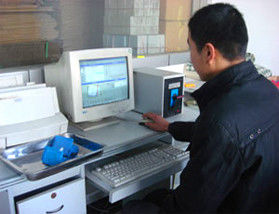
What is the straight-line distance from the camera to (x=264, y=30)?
12.4 ft

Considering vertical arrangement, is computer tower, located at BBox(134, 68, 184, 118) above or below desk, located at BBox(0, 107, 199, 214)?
above

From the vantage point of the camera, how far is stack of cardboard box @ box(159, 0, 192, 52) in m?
2.64

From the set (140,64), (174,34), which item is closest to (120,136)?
(140,64)

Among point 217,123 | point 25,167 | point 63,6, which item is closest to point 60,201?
point 25,167

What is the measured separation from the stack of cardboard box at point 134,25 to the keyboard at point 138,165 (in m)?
1.05

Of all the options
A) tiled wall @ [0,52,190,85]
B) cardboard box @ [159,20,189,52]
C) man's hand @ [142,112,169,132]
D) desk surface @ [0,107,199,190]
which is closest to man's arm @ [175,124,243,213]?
desk surface @ [0,107,199,190]

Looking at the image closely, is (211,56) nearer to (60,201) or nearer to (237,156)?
(237,156)

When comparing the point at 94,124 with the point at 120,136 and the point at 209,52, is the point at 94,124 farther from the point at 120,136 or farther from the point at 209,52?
the point at 209,52

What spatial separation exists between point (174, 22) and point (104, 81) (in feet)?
4.23

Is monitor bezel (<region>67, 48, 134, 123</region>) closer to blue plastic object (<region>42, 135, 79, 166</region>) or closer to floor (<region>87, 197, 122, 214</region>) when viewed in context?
blue plastic object (<region>42, 135, 79, 166</region>)

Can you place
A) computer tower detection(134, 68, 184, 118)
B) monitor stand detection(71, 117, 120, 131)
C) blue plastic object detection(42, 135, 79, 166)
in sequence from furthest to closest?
computer tower detection(134, 68, 184, 118) < monitor stand detection(71, 117, 120, 131) < blue plastic object detection(42, 135, 79, 166)

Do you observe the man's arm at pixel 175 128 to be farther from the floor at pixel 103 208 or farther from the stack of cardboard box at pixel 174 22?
the stack of cardboard box at pixel 174 22

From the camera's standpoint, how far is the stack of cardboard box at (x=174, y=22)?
2.64 metres

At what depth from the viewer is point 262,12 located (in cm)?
371
